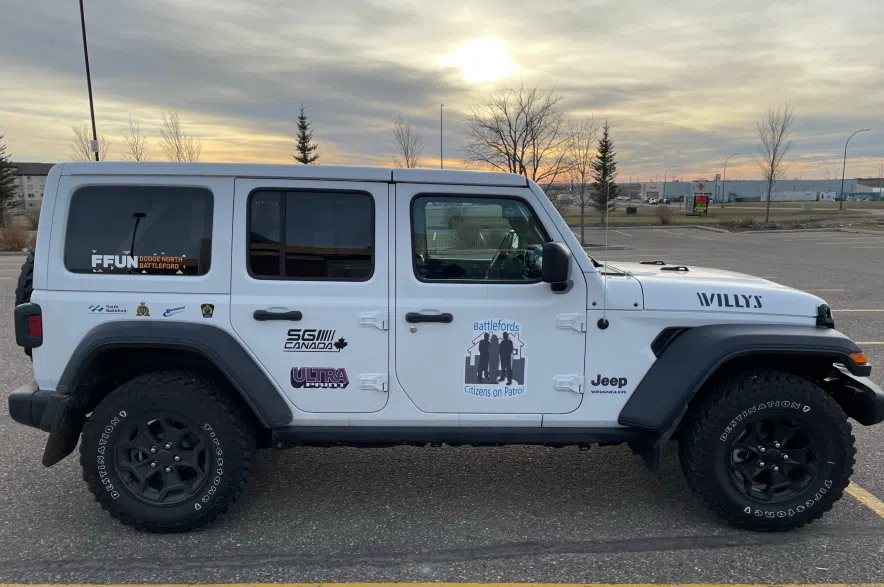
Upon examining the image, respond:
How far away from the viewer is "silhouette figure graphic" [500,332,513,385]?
3170 mm

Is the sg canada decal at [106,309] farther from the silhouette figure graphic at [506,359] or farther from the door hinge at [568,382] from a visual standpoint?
the door hinge at [568,382]

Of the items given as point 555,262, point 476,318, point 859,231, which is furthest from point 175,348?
point 859,231

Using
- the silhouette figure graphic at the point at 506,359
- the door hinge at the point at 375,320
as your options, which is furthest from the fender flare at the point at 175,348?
the silhouette figure graphic at the point at 506,359

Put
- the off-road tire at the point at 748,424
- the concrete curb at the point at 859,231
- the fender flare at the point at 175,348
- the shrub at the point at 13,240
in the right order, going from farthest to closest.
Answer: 1. the concrete curb at the point at 859,231
2. the shrub at the point at 13,240
3. the off-road tire at the point at 748,424
4. the fender flare at the point at 175,348

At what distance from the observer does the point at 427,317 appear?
313cm

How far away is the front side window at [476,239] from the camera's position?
3217mm

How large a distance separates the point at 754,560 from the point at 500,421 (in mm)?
1405

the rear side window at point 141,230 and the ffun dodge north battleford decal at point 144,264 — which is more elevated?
the rear side window at point 141,230

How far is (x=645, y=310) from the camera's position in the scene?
10.5ft

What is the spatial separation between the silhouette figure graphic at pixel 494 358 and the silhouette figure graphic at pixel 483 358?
0.02m

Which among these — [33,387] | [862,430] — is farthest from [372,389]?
[862,430]

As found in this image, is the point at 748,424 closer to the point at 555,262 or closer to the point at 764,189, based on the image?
the point at 555,262

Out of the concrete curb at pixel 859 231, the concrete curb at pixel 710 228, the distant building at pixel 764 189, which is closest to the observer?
the concrete curb at pixel 859 231

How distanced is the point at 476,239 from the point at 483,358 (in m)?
0.64
